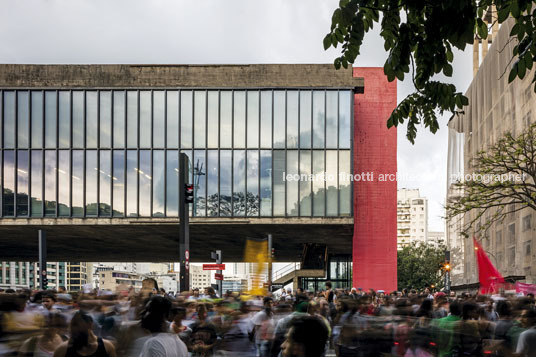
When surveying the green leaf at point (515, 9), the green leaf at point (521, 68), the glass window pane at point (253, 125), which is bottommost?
the green leaf at point (521, 68)

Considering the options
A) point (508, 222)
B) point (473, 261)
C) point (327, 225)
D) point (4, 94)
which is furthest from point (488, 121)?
point (4, 94)

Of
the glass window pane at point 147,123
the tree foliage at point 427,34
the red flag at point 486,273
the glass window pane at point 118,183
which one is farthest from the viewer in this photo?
the glass window pane at point 147,123

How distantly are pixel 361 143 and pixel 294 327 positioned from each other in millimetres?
33697

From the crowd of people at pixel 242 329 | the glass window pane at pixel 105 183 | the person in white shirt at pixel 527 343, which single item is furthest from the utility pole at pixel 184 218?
the glass window pane at pixel 105 183

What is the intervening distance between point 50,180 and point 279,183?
1330 centimetres

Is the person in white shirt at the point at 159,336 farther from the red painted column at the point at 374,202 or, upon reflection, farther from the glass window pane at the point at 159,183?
the red painted column at the point at 374,202

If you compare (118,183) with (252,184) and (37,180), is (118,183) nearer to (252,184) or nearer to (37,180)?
(37,180)

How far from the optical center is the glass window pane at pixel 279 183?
113 ft

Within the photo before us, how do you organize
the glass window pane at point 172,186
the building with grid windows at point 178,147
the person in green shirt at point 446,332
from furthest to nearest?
the building with grid windows at point 178,147 < the glass window pane at point 172,186 < the person in green shirt at point 446,332

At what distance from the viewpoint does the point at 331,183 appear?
1364 inches

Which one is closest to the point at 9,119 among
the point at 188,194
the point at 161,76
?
the point at 161,76

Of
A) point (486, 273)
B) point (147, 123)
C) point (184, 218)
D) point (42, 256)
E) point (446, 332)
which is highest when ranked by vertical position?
point (147, 123)

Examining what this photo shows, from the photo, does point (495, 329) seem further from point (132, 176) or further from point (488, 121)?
→ point (488, 121)

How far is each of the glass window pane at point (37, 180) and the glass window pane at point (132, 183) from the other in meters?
5.06
